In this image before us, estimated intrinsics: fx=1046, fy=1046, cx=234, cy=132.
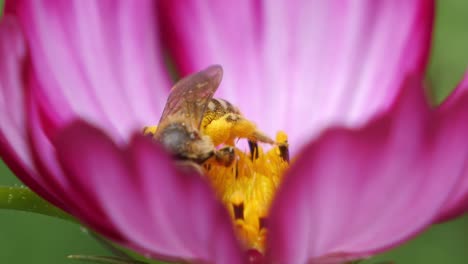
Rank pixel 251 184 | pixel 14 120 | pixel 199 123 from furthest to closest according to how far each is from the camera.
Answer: pixel 251 184, pixel 199 123, pixel 14 120

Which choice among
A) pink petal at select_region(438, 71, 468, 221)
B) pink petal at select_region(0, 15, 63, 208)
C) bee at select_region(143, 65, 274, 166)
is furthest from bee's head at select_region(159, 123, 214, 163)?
pink petal at select_region(438, 71, 468, 221)

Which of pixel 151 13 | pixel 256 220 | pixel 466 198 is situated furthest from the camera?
pixel 151 13

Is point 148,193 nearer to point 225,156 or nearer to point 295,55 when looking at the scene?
point 225,156

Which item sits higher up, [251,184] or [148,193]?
[148,193]

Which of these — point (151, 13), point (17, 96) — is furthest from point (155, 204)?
point (151, 13)

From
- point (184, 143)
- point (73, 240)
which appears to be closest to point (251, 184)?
point (184, 143)

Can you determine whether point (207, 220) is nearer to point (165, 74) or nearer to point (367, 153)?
point (367, 153)

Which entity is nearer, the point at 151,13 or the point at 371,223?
the point at 371,223
